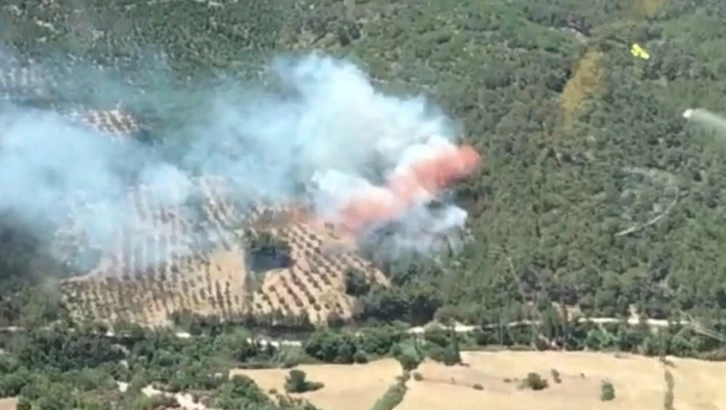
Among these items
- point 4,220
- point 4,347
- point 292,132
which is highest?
point 292,132

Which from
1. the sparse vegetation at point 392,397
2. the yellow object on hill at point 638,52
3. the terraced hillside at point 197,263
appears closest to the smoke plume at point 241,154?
the terraced hillside at point 197,263

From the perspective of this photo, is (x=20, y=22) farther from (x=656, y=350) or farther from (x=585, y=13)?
(x=656, y=350)

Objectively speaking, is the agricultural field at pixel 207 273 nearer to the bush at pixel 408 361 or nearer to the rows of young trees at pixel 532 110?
Answer: the rows of young trees at pixel 532 110

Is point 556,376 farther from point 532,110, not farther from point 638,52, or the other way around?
point 638,52

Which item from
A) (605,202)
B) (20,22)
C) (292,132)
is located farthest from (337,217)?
(20,22)

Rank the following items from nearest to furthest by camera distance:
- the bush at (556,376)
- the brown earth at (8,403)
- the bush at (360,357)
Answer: the brown earth at (8,403) < the bush at (556,376) < the bush at (360,357)

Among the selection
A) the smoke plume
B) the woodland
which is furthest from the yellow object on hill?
the smoke plume

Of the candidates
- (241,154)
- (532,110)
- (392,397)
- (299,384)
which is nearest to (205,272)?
(241,154)
